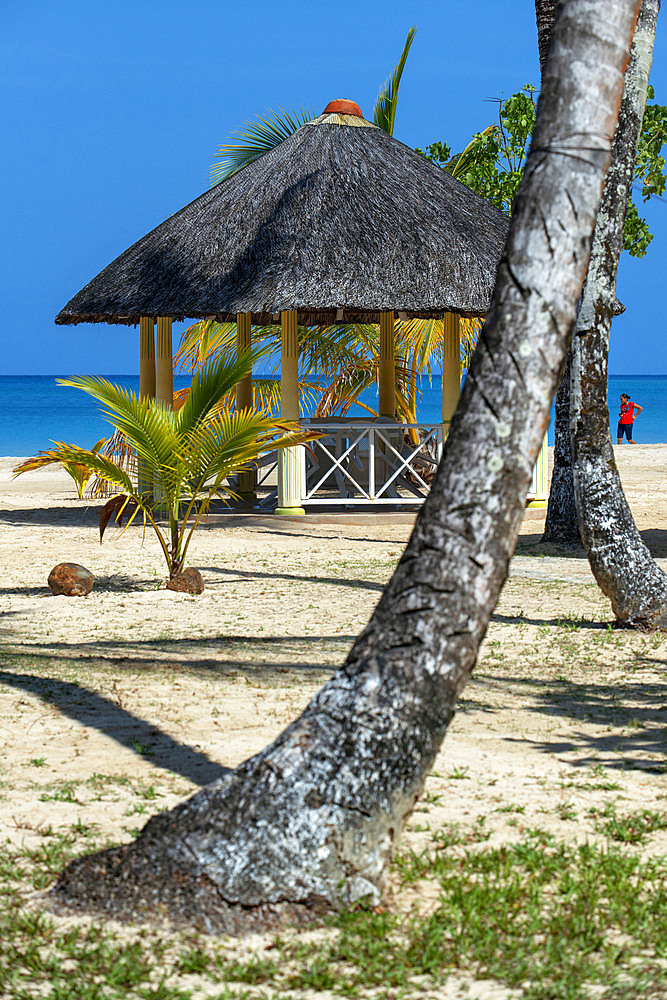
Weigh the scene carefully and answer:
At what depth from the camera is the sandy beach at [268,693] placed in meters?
4.17

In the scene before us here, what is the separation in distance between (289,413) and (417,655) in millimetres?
10333

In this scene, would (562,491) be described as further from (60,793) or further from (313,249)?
(60,793)

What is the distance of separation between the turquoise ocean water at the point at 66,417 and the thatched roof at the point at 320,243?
95.9 feet

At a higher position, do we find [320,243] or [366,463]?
[320,243]

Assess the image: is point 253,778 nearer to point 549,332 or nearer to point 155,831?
point 155,831

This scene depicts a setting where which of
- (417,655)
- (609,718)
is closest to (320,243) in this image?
(609,718)

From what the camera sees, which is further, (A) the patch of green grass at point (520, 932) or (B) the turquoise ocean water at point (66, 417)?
(B) the turquoise ocean water at point (66, 417)

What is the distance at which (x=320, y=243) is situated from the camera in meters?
12.7

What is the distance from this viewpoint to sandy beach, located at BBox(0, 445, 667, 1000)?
4.17 metres

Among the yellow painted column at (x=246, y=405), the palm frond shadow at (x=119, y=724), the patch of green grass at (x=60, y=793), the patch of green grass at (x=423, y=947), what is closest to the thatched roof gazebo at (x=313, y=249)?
the yellow painted column at (x=246, y=405)

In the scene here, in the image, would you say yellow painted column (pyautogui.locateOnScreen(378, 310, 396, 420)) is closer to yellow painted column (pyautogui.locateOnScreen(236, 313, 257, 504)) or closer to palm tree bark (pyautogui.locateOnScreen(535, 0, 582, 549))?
yellow painted column (pyautogui.locateOnScreen(236, 313, 257, 504))

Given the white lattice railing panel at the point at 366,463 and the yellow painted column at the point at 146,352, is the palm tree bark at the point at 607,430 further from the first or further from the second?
the yellow painted column at the point at 146,352

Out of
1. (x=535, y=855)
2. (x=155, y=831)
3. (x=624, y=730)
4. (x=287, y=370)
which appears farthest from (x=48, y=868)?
(x=287, y=370)

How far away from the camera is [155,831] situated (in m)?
3.27
